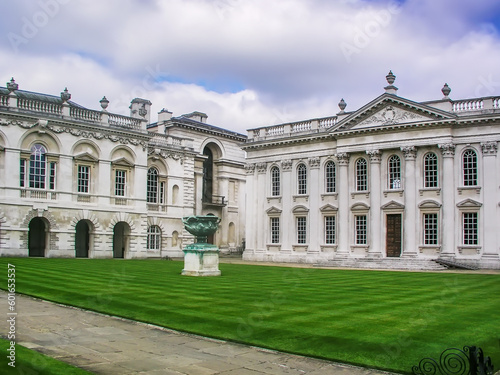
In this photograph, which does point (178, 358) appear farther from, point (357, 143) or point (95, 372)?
point (357, 143)

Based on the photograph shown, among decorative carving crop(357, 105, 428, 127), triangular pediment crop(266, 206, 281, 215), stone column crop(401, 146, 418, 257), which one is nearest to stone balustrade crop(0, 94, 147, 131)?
triangular pediment crop(266, 206, 281, 215)

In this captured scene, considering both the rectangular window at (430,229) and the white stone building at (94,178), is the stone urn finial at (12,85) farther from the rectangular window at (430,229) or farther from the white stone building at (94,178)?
the rectangular window at (430,229)

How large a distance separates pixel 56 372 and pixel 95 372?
1.87 feet

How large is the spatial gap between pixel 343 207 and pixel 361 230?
2349 mm

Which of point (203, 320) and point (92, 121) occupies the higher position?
point (92, 121)

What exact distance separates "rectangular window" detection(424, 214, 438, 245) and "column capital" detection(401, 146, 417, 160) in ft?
14.8

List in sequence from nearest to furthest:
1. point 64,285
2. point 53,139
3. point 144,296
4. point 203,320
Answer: point 203,320
point 144,296
point 64,285
point 53,139

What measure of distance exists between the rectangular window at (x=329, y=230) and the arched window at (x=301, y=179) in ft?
11.1

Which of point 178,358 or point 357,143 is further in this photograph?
point 357,143

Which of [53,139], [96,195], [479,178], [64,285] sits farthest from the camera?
[96,195]

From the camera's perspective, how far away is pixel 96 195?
148 feet

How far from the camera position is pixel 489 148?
39.3 meters

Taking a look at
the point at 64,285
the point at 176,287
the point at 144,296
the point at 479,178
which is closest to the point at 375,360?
the point at 144,296

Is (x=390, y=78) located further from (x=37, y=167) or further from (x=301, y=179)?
(x=37, y=167)
